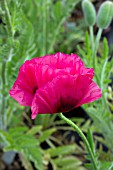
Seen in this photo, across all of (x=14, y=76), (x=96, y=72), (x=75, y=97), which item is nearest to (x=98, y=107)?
(x=96, y=72)

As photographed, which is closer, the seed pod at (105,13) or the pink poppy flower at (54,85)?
the pink poppy flower at (54,85)

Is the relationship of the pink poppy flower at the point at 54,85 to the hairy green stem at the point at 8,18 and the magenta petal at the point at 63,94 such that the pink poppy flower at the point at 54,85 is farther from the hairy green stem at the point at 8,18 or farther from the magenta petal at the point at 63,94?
the hairy green stem at the point at 8,18

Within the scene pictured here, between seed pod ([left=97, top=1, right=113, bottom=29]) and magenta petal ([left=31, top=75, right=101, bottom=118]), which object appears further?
seed pod ([left=97, top=1, right=113, bottom=29])

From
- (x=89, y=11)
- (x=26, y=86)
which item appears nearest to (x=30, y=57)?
(x=89, y=11)

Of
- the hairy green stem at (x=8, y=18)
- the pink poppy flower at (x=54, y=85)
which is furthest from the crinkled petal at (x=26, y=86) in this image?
the hairy green stem at (x=8, y=18)

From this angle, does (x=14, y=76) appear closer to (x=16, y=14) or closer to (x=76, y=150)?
(x=16, y=14)

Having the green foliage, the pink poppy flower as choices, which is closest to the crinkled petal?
the pink poppy flower

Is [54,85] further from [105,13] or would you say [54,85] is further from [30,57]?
[30,57]

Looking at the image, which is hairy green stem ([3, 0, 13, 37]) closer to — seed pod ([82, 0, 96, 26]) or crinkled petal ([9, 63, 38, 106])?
seed pod ([82, 0, 96, 26])
